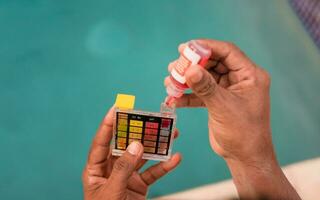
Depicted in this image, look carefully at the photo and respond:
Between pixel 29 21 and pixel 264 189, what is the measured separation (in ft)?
3.79

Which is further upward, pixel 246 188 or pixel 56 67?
pixel 56 67

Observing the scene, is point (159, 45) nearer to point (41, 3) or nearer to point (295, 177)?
point (41, 3)

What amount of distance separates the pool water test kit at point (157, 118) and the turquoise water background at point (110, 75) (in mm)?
595

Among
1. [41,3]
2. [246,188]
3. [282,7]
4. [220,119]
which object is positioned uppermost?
[282,7]

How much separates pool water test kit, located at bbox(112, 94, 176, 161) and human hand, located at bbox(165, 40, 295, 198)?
8 centimetres

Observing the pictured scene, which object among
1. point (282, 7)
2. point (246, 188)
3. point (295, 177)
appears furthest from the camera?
point (282, 7)

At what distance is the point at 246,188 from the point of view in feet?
2.45

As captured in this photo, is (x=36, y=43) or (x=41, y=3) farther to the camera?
(x=41, y=3)

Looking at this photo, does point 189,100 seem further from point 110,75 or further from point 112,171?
point 110,75

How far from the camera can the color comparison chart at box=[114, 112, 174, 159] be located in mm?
634

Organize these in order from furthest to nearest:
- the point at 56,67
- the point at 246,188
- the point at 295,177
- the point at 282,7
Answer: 1. the point at 282,7
2. the point at 56,67
3. the point at 295,177
4. the point at 246,188

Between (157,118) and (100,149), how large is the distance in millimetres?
175

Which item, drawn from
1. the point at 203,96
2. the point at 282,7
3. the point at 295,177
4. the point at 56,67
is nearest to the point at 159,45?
the point at 56,67

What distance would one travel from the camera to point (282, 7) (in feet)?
5.75
